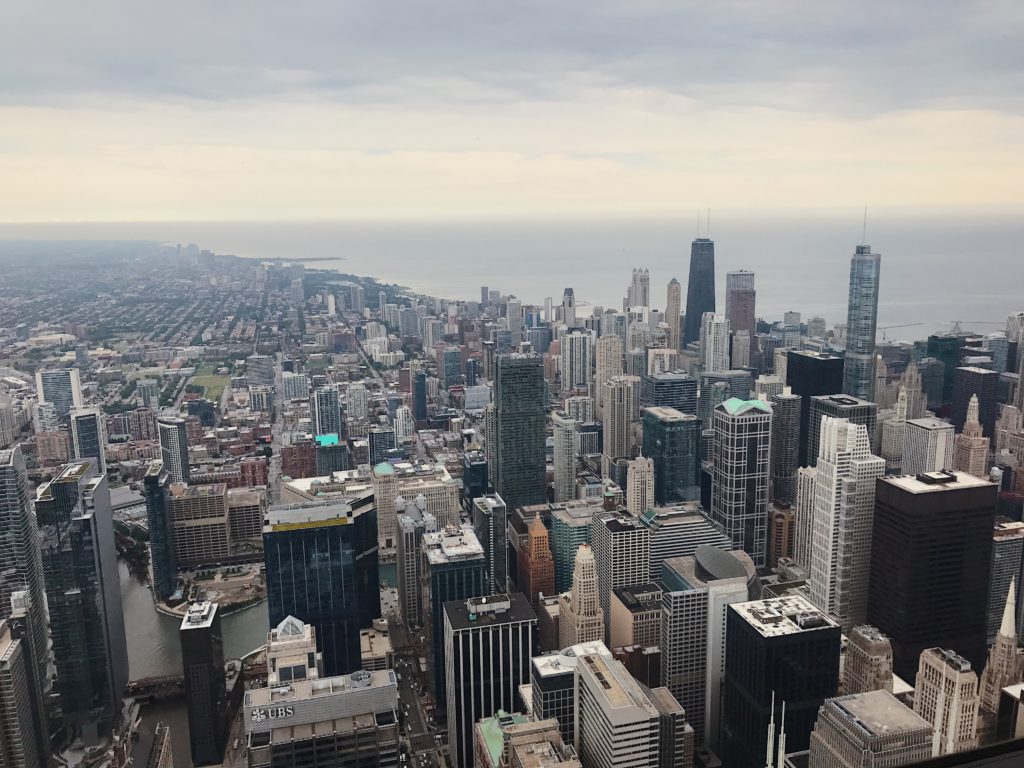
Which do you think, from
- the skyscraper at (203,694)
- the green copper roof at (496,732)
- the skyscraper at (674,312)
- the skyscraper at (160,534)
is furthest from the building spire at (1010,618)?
the skyscraper at (674,312)

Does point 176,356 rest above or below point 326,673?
above

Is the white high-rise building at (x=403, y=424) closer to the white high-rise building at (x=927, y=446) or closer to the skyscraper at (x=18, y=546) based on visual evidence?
the skyscraper at (x=18, y=546)

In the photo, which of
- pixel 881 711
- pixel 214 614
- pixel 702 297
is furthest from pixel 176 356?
pixel 702 297

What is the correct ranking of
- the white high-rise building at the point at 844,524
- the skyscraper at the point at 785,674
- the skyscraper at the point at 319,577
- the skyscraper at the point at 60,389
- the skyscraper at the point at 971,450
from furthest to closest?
the skyscraper at the point at 971,450 < the skyscraper at the point at 60,389 < the white high-rise building at the point at 844,524 < the skyscraper at the point at 319,577 < the skyscraper at the point at 785,674

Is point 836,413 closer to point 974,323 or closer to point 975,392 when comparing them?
point 974,323

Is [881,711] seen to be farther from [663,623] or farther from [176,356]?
[176,356]

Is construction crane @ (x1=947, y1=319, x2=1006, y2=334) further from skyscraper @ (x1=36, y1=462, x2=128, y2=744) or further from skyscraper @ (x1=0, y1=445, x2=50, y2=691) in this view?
skyscraper @ (x1=0, y1=445, x2=50, y2=691)
